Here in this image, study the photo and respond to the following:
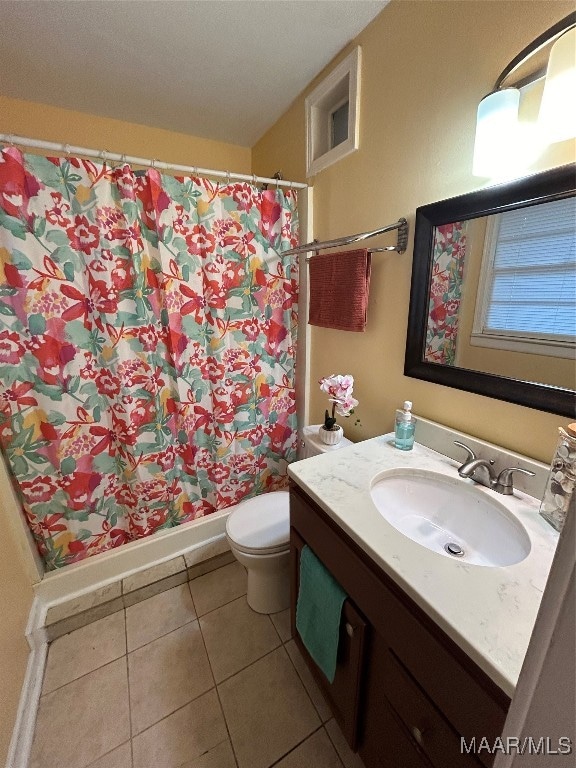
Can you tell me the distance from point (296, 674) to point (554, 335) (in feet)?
4.84

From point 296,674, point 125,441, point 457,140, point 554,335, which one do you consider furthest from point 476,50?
point 296,674

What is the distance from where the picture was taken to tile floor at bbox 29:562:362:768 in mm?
1004

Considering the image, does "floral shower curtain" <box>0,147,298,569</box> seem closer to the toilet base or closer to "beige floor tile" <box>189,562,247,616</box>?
"beige floor tile" <box>189,562,247,616</box>

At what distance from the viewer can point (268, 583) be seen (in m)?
1.39

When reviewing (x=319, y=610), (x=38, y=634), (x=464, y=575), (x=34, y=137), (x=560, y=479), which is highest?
(x=34, y=137)

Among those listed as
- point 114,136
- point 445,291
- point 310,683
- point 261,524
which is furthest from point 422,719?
point 114,136

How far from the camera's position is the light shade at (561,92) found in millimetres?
642

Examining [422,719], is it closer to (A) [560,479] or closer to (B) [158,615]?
(A) [560,479]

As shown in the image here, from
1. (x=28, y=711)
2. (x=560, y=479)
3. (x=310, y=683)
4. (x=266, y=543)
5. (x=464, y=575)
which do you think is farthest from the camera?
(x=266, y=543)

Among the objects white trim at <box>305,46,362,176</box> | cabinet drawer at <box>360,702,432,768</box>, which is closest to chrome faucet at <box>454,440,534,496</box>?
cabinet drawer at <box>360,702,432,768</box>

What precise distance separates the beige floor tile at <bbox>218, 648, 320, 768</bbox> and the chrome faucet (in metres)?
1.02

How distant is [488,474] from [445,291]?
0.59m

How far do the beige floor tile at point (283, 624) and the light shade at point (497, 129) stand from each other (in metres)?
1.79

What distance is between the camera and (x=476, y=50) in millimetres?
864
